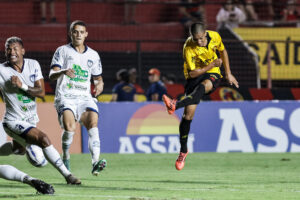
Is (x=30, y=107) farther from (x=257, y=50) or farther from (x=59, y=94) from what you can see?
(x=257, y=50)

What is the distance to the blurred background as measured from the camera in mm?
18281

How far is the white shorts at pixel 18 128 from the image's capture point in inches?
354

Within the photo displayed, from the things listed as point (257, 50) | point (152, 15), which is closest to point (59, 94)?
point (257, 50)

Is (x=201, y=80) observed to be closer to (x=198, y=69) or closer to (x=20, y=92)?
(x=198, y=69)

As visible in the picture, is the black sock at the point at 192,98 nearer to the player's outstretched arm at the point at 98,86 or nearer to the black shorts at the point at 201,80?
the black shorts at the point at 201,80

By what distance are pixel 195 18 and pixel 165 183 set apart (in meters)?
11.0

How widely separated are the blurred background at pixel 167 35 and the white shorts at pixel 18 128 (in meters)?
8.02

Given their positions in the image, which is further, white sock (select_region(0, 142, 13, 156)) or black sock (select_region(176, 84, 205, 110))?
black sock (select_region(176, 84, 205, 110))

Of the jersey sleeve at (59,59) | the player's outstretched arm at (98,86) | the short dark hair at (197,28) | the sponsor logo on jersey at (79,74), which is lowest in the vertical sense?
the player's outstretched arm at (98,86)

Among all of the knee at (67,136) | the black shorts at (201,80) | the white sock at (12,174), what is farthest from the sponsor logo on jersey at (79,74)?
the white sock at (12,174)

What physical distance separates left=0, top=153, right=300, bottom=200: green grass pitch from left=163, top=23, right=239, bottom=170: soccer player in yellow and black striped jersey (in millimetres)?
891

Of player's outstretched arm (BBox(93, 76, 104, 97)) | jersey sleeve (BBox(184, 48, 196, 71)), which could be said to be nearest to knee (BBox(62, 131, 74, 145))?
player's outstretched arm (BBox(93, 76, 104, 97))

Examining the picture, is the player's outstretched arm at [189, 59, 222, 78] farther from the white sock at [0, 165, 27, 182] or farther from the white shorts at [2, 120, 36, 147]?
the white sock at [0, 165, 27, 182]

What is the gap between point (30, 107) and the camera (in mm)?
9391
